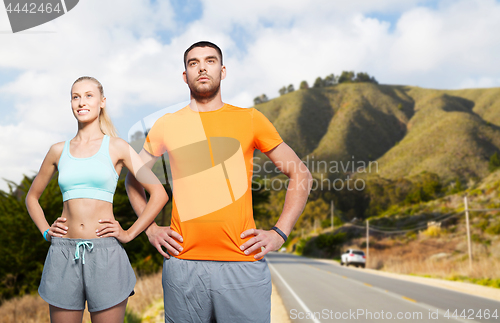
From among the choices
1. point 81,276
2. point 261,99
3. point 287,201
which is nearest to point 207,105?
point 287,201

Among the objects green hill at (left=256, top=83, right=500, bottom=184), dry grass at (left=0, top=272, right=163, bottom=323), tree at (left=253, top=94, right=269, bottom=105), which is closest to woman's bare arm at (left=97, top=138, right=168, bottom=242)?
dry grass at (left=0, top=272, right=163, bottom=323)

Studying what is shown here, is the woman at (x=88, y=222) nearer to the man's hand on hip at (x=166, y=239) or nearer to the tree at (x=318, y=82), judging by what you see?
the man's hand on hip at (x=166, y=239)

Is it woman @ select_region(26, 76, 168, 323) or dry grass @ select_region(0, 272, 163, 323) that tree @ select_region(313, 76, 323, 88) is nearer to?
dry grass @ select_region(0, 272, 163, 323)

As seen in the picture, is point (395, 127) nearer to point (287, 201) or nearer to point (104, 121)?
point (287, 201)

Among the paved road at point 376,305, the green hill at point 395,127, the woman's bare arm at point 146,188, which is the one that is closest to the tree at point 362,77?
the green hill at point 395,127

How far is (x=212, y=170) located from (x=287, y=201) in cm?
49

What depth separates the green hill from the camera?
81.4 m

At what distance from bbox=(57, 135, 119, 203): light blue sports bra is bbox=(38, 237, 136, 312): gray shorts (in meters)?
0.27

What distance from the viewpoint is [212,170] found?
2338mm

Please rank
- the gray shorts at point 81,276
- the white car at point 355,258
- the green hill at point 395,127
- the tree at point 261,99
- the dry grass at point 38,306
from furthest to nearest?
1. the tree at point 261,99
2. the green hill at point 395,127
3. the white car at point 355,258
4. the dry grass at point 38,306
5. the gray shorts at point 81,276

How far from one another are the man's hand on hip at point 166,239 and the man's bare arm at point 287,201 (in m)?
0.37

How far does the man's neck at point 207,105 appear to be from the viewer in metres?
2.50

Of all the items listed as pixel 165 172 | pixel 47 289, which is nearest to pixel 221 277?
pixel 165 172

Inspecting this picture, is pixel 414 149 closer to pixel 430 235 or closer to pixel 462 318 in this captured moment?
pixel 430 235
